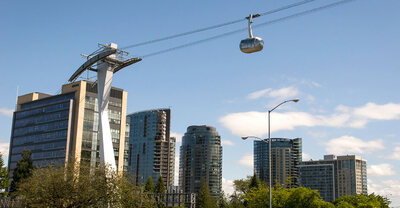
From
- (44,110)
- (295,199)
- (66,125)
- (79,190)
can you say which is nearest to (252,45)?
(79,190)

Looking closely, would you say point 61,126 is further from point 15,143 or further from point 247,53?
point 247,53

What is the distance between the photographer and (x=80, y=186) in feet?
147

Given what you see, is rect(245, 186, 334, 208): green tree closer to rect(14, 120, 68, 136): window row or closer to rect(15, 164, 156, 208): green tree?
rect(15, 164, 156, 208): green tree

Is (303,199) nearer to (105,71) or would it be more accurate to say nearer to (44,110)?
(105,71)

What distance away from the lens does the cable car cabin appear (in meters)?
25.7

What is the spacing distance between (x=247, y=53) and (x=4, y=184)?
60306 millimetres

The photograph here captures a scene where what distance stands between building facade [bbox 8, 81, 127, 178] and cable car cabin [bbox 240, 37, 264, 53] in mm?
86898

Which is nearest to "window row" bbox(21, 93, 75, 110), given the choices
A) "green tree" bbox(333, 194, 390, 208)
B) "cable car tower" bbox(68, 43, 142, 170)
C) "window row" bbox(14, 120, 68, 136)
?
"window row" bbox(14, 120, 68, 136)

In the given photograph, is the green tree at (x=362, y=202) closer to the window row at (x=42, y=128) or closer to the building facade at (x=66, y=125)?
the building facade at (x=66, y=125)

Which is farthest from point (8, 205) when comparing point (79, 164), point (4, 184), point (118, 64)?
point (118, 64)

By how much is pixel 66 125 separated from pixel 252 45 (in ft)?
313

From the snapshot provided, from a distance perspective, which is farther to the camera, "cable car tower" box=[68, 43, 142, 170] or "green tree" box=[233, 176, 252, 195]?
"green tree" box=[233, 176, 252, 195]

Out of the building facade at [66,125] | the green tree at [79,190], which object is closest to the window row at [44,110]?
the building facade at [66,125]

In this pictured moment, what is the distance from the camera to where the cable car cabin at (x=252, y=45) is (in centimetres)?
2570
